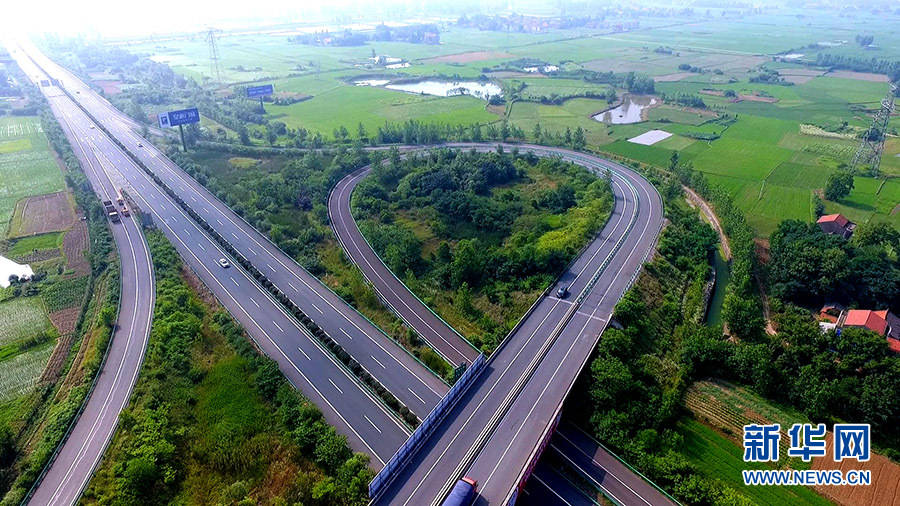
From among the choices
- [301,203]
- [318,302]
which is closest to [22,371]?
[318,302]

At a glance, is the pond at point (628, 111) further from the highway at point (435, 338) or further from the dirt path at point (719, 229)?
the highway at point (435, 338)

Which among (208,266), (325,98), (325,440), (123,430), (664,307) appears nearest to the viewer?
(325,440)

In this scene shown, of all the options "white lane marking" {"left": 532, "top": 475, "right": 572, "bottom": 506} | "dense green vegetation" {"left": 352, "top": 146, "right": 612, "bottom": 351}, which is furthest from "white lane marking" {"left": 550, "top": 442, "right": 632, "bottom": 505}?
"dense green vegetation" {"left": 352, "top": 146, "right": 612, "bottom": 351}

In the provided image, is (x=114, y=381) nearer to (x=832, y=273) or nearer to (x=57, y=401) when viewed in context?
(x=57, y=401)

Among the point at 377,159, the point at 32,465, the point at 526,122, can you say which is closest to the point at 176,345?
the point at 32,465

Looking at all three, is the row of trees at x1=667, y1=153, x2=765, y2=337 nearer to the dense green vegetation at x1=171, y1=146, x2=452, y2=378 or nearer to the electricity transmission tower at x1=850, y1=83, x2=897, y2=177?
the electricity transmission tower at x1=850, y1=83, x2=897, y2=177

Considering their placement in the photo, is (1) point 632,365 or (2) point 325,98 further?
(2) point 325,98

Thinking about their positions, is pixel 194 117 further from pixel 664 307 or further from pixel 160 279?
pixel 664 307
